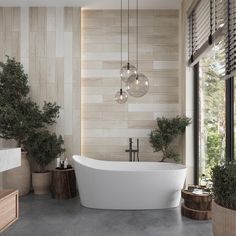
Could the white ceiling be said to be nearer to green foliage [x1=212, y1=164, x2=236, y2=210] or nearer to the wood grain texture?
green foliage [x1=212, y1=164, x2=236, y2=210]

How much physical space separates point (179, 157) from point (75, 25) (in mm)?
3090

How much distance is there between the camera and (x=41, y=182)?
190 inches

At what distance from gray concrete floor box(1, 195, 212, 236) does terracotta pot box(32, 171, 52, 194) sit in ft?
1.99

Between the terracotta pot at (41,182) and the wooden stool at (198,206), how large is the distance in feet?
7.97

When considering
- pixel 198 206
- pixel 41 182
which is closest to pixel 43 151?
pixel 41 182

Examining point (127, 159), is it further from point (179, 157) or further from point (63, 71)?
point (63, 71)

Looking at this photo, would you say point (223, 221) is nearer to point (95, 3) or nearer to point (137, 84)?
point (137, 84)

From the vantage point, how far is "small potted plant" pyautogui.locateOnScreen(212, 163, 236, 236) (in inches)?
91.0

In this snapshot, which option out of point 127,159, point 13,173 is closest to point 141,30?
point 127,159

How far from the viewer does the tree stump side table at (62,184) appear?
455 cm

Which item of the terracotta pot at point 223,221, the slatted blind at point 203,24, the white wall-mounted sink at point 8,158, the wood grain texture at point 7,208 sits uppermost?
the slatted blind at point 203,24

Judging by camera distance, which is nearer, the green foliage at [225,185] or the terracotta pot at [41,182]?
the green foliage at [225,185]

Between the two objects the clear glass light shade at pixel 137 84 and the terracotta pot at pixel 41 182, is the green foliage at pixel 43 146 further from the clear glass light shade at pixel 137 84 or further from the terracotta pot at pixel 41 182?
the clear glass light shade at pixel 137 84

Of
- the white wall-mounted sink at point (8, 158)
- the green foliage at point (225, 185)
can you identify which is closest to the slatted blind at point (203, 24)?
the green foliage at point (225, 185)
